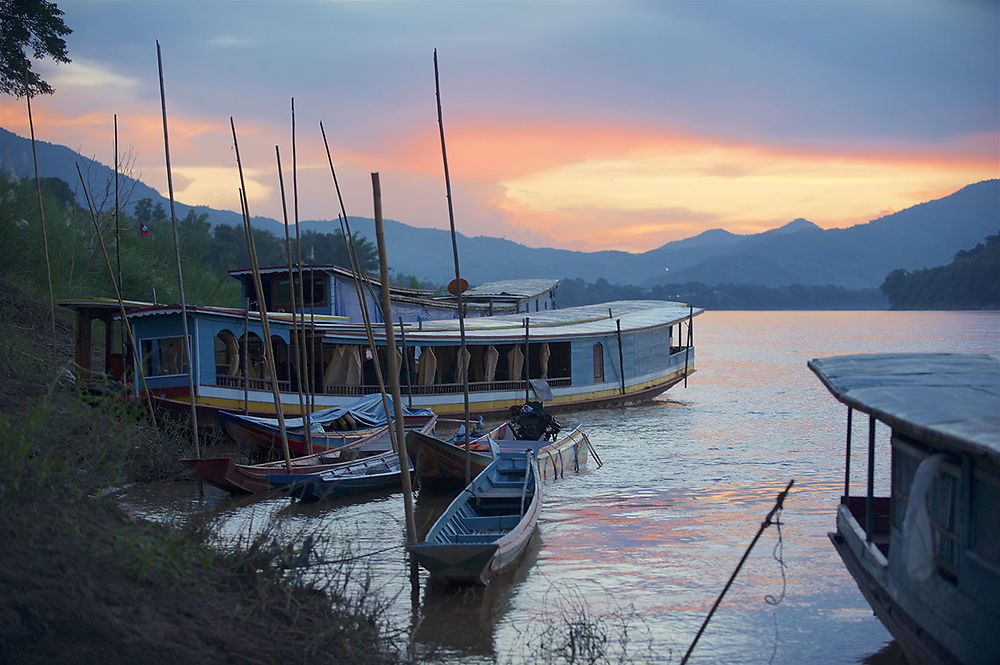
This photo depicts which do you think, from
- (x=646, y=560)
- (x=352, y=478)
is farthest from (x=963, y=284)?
(x=352, y=478)

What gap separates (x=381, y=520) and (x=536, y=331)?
43.7 ft

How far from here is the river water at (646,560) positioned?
7.86 m

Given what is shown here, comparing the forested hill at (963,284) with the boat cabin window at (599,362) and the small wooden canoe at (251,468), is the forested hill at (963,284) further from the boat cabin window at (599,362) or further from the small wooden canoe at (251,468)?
the small wooden canoe at (251,468)

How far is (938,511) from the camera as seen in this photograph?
5613 mm

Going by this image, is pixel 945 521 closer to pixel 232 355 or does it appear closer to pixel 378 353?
pixel 378 353

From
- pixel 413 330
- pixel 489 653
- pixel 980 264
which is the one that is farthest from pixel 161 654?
pixel 980 264

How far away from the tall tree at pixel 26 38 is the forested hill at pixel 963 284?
321ft

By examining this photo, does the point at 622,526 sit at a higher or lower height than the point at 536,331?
lower

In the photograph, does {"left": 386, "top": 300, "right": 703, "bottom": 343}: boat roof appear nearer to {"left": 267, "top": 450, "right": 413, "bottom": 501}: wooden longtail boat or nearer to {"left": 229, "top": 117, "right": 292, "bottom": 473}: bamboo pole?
{"left": 267, "top": 450, "right": 413, "bottom": 501}: wooden longtail boat

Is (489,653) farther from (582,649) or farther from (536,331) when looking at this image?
(536,331)

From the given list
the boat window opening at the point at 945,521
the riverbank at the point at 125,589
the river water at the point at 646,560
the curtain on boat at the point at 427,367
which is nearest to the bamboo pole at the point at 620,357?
the river water at the point at 646,560

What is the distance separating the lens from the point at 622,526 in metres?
12.4

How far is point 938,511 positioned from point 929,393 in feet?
3.42

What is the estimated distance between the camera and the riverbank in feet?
16.1
